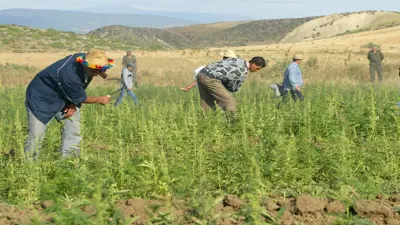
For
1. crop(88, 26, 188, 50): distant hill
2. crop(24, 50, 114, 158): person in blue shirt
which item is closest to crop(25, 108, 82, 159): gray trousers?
crop(24, 50, 114, 158): person in blue shirt

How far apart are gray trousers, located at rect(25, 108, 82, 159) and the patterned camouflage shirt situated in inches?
104

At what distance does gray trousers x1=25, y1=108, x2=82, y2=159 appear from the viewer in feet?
22.6

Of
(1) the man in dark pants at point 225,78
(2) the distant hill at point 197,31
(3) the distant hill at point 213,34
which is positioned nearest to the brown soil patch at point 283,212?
(1) the man in dark pants at point 225,78

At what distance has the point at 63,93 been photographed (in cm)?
684

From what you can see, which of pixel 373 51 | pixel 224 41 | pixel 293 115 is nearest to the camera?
pixel 293 115

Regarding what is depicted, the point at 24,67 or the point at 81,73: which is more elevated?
the point at 81,73

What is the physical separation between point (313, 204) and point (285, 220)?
0.39 metres

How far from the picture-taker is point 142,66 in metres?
29.5

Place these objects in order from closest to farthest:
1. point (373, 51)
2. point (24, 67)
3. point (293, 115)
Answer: point (293, 115), point (373, 51), point (24, 67)

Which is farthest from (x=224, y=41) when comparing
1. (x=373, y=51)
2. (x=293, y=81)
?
(x=293, y=81)

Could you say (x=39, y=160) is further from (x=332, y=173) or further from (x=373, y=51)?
(x=373, y=51)

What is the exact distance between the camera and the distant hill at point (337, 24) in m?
92.4

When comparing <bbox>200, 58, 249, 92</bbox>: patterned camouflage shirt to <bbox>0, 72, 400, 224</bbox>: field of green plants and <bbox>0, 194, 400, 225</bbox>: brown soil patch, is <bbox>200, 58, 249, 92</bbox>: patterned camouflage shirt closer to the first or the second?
<bbox>0, 72, 400, 224</bbox>: field of green plants

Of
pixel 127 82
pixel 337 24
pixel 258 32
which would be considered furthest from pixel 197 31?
pixel 127 82
